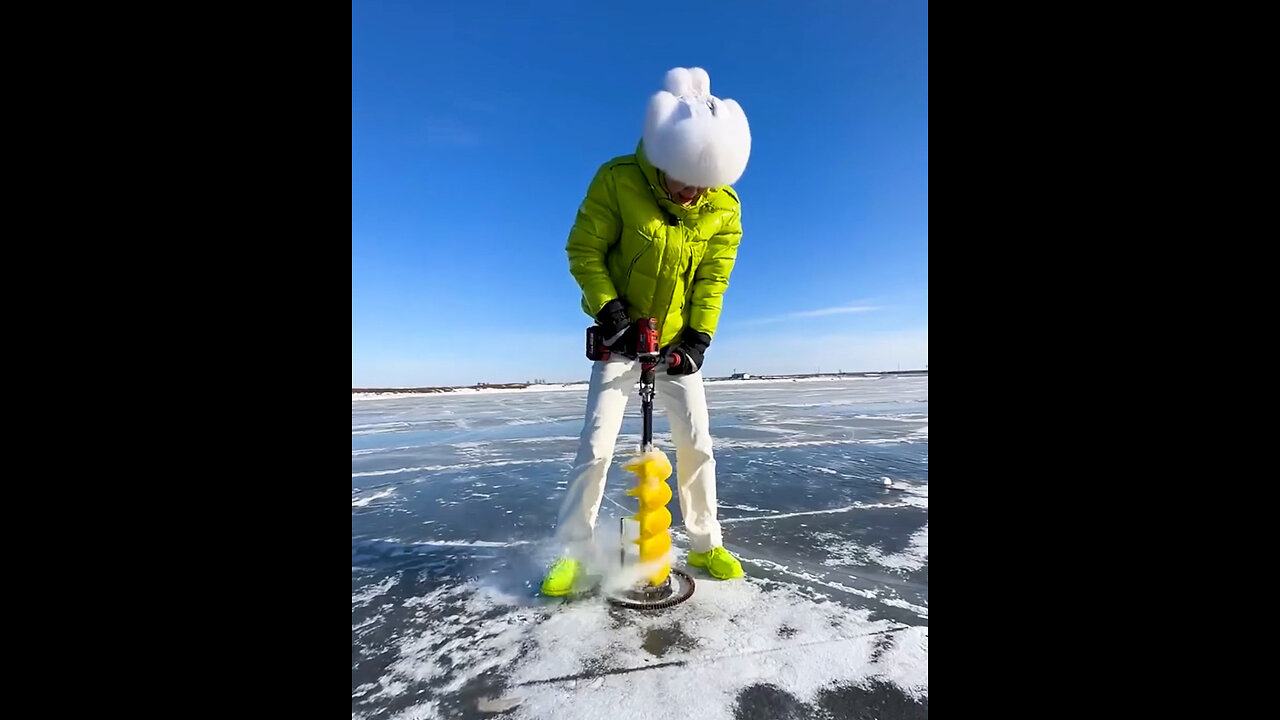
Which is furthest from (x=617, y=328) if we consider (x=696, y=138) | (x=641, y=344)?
(x=696, y=138)

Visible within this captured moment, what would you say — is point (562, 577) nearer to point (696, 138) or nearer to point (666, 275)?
point (666, 275)

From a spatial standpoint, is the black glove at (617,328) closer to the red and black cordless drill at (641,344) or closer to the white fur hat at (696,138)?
the red and black cordless drill at (641,344)

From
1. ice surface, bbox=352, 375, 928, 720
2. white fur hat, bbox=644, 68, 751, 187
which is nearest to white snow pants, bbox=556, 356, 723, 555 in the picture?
ice surface, bbox=352, 375, 928, 720

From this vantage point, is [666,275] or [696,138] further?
[666,275]

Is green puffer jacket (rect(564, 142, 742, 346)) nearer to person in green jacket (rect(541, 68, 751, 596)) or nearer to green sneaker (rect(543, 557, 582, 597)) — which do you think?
person in green jacket (rect(541, 68, 751, 596))

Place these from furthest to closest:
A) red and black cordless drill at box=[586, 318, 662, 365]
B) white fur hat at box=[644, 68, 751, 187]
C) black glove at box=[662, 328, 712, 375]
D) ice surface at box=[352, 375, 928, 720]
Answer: black glove at box=[662, 328, 712, 375]
red and black cordless drill at box=[586, 318, 662, 365]
white fur hat at box=[644, 68, 751, 187]
ice surface at box=[352, 375, 928, 720]

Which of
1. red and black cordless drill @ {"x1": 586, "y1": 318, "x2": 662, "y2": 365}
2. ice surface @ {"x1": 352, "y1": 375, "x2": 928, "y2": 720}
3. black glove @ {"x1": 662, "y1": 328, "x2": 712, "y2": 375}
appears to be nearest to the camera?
ice surface @ {"x1": 352, "y1": 375, "x2": 928, "y2": 720}

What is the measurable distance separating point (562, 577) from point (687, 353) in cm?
104

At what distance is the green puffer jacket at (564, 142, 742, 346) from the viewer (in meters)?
1.86

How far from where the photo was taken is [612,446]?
1979 millimetres
